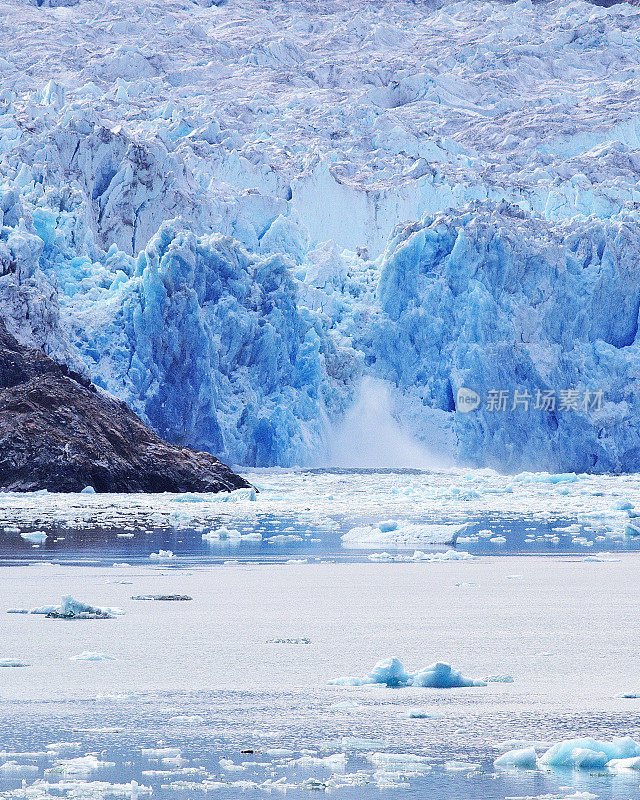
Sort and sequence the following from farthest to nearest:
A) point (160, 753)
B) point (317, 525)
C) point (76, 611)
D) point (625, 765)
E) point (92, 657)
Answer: point (317, 525), point (76, 611), point (92, 657), point (160, 753), point (625, 765)

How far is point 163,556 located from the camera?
8477 millimetres

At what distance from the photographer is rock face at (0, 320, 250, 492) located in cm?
1708

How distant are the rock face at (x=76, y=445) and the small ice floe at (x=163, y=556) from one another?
8871 mm

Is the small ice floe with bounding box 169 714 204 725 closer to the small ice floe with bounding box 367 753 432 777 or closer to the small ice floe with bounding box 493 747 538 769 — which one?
the small ice floe with bounding box 367 753 432 777

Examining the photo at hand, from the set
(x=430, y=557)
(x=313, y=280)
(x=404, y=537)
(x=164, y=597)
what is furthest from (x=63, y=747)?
(x=313, y=280)

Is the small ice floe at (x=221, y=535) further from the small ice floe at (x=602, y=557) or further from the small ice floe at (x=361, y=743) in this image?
the small ice floe at (x=361, y=743)

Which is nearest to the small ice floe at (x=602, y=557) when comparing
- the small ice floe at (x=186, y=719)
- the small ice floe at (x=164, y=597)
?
the small ice floe at (x=164, y=597)

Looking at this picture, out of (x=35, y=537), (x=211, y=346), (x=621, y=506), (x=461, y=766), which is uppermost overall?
(x=211, y=346)

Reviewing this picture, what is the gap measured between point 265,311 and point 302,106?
27181mm

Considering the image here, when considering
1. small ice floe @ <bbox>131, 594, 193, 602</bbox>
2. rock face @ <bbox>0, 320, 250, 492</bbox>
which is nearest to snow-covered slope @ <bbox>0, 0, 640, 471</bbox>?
rock face @ <bbox>0, 320, 250, 492</bbox>

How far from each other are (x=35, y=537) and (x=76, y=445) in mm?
7695

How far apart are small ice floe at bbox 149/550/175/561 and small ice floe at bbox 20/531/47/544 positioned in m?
1.35

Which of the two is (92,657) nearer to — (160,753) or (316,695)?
(316,695)

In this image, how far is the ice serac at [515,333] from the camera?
2895 centimetres
